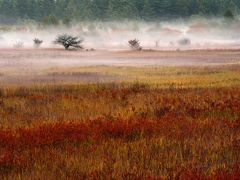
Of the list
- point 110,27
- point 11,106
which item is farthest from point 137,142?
point 110,27

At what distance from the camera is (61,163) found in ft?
26.0

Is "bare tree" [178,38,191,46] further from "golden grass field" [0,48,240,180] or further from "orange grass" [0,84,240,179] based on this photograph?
"orange grass" [0,84,240,179]

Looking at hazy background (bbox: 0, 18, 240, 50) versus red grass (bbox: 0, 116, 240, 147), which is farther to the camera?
hazy background (bbox: 0, 18, 240, 50)

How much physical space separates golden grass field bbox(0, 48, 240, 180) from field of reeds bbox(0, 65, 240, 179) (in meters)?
0.01

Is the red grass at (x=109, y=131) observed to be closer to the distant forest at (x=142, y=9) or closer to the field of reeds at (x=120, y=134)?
the field of reeds at (x=120, y=134)

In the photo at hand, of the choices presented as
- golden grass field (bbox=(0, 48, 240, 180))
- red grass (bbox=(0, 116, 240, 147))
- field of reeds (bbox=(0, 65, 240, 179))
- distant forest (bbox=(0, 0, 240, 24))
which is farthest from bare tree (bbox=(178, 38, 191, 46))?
red grass (bbox=(0, 116, 240, 147))

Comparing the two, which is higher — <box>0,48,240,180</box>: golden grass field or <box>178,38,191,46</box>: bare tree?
<box>178,38,191,46</box>: bare tree

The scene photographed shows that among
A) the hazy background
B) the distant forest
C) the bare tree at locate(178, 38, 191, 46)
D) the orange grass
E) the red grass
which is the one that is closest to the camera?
the orange grass

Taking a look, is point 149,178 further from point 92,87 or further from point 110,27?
point 110,27

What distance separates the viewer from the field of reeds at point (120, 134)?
7.59m

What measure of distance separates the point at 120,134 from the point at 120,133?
49 mm

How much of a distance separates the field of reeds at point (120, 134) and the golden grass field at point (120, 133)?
0.05ft

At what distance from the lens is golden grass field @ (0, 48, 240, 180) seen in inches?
299

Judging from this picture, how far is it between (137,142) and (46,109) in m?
4.83
